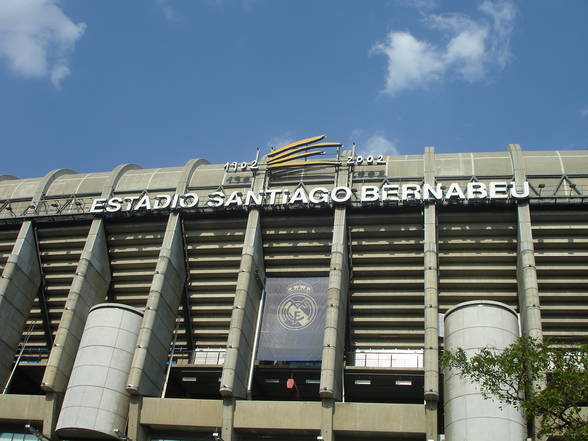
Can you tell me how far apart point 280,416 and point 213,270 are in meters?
14.4

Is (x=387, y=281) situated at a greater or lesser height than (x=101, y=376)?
greater

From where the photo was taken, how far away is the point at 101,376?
152 ft

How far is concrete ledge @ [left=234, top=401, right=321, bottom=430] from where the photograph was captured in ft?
143

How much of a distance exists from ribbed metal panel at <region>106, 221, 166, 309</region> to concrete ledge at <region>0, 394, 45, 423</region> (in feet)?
36.1

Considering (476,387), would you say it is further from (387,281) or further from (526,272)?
(387,281)

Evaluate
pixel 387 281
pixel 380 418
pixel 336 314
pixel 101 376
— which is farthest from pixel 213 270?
pixel 380 418

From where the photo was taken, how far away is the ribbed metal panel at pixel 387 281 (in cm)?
5106

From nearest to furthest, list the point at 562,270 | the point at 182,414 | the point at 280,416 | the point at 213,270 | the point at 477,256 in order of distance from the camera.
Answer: the point at 280,416 → the point at 182,414 → the point at 562,270 → the point at 477,256 → the point at 213,270

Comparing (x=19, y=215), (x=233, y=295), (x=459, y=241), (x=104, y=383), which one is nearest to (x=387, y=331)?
(x=459, y=241)

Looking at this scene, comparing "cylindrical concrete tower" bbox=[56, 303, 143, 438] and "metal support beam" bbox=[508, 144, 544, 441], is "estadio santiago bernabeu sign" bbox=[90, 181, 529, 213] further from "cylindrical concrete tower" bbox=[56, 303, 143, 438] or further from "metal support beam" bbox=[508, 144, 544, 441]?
"cylindrical concrete tower" bbox=[56, 303, 143, 438]

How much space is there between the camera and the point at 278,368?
49844 mm

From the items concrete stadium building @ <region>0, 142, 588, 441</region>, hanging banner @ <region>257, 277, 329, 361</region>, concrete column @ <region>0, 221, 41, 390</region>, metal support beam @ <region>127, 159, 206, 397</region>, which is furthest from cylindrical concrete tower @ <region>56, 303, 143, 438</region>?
hanging banner @ <region>257, 277, 329, 361</region>

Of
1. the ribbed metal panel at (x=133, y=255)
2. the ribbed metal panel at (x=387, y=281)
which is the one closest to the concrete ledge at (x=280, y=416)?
the ribbed metal panel at (x=387, y=281)

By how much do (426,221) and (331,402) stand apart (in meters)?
14.8
